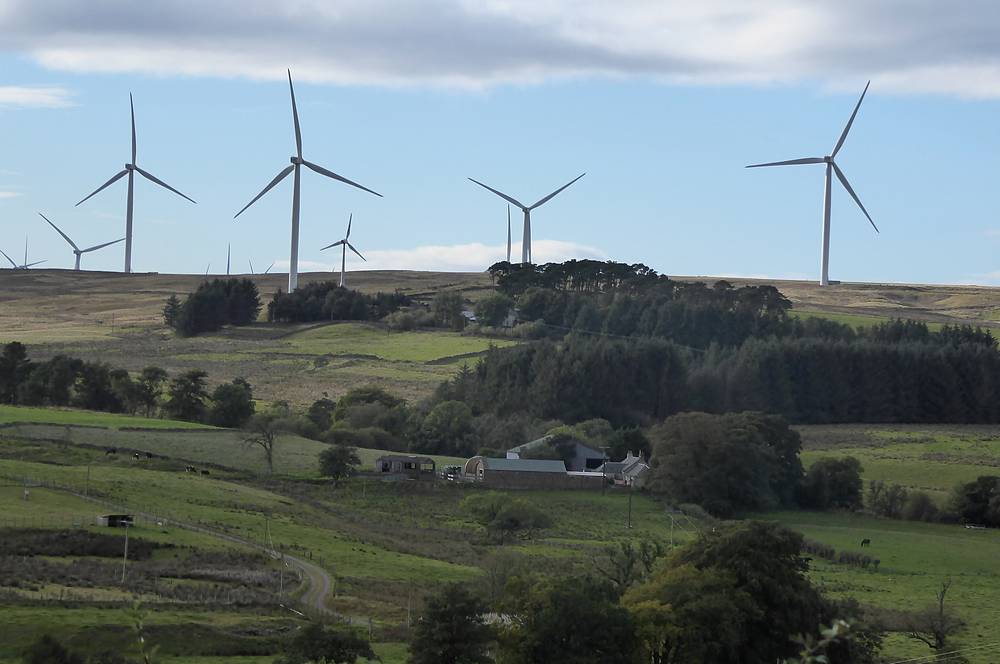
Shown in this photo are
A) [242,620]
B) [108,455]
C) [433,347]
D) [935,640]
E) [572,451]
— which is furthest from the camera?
[433,347]

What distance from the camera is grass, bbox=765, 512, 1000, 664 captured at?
167ft

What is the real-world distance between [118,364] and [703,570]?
3444 inches

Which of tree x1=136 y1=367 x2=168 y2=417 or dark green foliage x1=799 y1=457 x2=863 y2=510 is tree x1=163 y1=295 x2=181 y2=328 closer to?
tree x1=136 y1=367 x2=168 y2=417

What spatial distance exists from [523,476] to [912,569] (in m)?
23.9

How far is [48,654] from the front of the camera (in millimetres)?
32094

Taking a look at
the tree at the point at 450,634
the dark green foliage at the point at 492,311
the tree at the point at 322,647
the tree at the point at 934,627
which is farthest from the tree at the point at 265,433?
the dark green foliage at the point at 492,311

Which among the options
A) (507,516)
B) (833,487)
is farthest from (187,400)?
(833,487)

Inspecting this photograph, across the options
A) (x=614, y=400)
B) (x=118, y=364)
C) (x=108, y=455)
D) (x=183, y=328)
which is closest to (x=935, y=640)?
(x=108, y=455)

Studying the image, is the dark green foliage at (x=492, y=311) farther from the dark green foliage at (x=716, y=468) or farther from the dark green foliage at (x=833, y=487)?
the dark green foliage at (x=833, y=487)

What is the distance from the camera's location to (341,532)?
61.3 m

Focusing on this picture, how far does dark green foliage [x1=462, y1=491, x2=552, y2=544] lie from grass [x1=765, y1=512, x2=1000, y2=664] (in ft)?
38.3

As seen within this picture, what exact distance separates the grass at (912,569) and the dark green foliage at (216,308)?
287 ft

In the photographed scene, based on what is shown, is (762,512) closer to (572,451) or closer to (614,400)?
(572,451)

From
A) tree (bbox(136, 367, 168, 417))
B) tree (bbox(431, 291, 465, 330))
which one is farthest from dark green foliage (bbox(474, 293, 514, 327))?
tree (bbox(136, 367, 168, 417))
